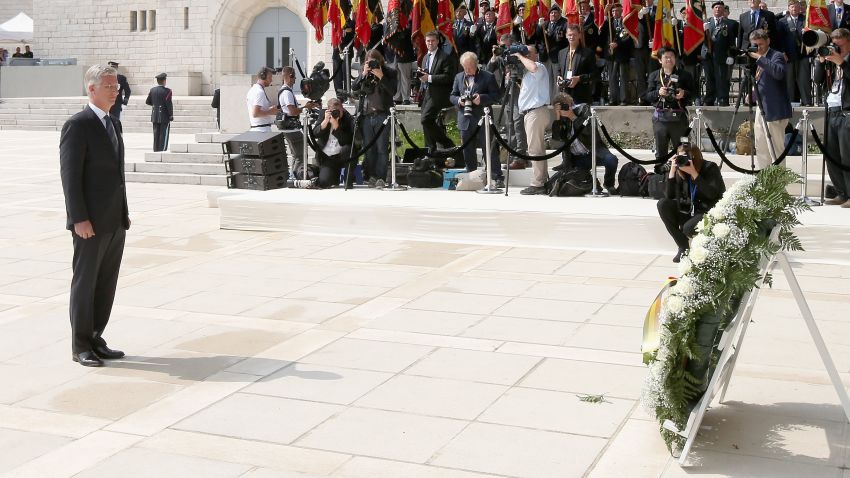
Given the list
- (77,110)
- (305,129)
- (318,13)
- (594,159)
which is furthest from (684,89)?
(77,110)

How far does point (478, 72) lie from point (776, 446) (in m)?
8.95

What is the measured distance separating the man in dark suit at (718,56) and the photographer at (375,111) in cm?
473

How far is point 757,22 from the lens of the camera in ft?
49.8

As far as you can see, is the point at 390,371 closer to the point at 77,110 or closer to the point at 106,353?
the point at 106,353

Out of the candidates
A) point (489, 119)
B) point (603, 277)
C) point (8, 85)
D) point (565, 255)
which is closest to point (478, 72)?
point (489, 119)

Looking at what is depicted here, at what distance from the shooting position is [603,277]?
377 inches

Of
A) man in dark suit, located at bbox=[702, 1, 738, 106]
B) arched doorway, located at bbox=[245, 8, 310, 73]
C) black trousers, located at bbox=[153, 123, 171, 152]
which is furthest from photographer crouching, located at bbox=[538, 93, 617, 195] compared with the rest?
arched doorway, located at bbox=[245, 8, 310, 73]

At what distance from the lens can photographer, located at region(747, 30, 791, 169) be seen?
39.2ft

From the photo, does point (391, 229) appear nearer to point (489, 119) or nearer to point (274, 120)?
point (489, 119)

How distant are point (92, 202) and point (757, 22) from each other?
438 inches

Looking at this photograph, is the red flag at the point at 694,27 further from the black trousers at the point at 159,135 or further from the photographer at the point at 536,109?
the black trousers at the point at 159,135

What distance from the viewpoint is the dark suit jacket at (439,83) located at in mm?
14320

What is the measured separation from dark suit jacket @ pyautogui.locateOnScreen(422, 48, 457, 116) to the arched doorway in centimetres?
2178

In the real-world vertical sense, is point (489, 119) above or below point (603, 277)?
above
